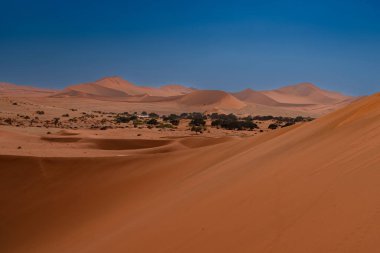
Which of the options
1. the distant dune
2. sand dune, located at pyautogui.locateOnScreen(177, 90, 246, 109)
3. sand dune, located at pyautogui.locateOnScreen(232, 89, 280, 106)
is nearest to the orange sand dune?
the distant dune

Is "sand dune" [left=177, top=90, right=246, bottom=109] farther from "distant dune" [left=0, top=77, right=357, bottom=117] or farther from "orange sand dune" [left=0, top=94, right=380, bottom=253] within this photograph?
"orange sand dune" [left=0, top=94, right=380, bottom=253]

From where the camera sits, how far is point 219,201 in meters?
5.70

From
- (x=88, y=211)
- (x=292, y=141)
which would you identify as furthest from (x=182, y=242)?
(x=88, y=211)

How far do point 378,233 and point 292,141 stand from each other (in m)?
5.51

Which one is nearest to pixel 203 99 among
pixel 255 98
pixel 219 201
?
pixel 255 98

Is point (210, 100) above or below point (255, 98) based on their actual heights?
below

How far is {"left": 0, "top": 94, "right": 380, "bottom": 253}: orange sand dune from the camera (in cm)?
388

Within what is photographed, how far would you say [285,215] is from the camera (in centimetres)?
427

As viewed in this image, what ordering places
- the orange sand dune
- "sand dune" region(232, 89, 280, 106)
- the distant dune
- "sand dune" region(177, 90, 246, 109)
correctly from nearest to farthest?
the orange sand dune < the distant dune < "sand dune" region(177, 90, 246, 109) < "sand dune" region(232, 89, 280, 106)

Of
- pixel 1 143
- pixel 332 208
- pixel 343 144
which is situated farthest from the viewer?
pixel 1 143

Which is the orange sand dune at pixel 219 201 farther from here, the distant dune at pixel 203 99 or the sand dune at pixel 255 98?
the sand dune at pixel 255 98

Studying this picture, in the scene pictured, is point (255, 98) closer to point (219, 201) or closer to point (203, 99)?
point (203, 99)

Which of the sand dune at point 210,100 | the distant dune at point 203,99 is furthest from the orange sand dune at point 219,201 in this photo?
the sand dune at point 210,100

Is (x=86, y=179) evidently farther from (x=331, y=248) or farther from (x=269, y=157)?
(x=331, y=248)
